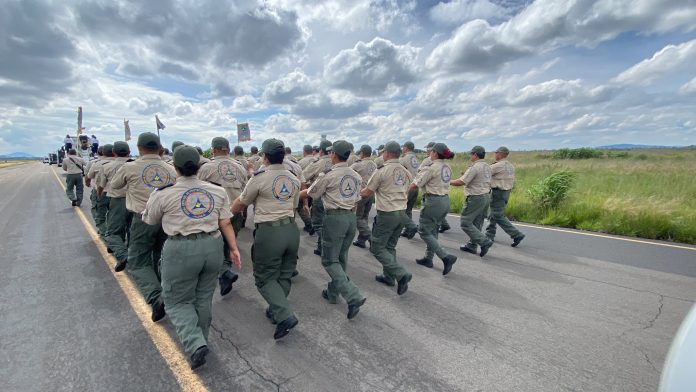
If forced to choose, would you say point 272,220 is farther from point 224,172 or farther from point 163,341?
→ point 224,172

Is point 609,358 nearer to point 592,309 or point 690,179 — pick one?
point 592,309

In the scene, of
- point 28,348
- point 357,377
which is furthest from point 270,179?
point 28,348

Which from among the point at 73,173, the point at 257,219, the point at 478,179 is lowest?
the point at 73,173

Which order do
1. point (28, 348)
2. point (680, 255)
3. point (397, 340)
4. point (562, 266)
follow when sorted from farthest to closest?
point (680, 255) → point (562, 266) → point (397, 340) → point (28, 348)

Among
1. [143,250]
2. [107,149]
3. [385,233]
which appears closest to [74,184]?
[107,149]

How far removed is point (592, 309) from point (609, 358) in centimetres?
120

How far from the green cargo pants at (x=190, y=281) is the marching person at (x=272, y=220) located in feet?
1.73

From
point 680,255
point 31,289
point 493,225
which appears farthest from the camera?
point 493,225

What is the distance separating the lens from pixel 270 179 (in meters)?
3.66

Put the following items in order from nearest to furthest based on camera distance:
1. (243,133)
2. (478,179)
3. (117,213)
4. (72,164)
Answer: (117,213) < (478,179) < (72,164) < (243,133)

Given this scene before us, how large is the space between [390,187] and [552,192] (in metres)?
7.39

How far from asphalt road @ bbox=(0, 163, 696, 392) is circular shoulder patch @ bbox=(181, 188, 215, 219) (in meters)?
1.35

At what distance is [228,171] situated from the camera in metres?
5.74

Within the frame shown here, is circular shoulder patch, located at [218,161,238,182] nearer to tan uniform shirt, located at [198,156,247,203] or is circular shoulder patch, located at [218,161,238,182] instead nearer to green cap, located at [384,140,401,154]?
tan uniform shirt, located at [198,156,247,203]
